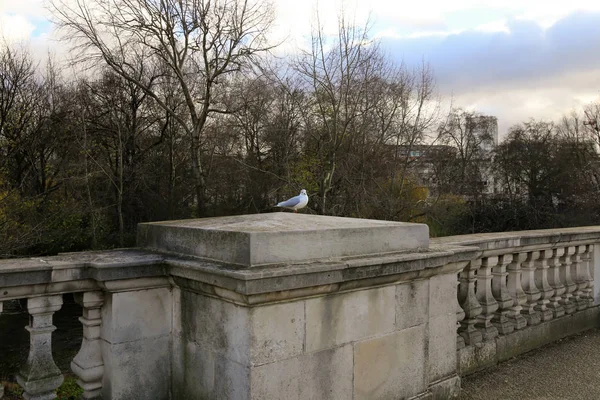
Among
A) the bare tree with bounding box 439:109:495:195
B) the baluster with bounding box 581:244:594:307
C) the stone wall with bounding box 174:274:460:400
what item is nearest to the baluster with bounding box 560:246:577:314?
the baluster with bounding box 581:244:594:307

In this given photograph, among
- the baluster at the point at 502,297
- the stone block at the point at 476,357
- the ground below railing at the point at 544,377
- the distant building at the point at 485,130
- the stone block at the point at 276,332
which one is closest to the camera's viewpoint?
the stone block at the point at 276,332

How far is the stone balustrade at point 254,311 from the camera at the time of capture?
2.35 meters

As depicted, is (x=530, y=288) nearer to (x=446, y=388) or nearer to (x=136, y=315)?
(x=446, y=388)

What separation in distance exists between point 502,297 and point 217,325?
9.49 feet

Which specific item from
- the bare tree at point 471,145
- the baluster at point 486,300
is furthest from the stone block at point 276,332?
the bare tree at point 471,145

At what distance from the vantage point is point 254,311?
2297 mm

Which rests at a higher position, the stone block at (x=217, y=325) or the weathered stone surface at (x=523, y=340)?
the stone block at (x=217, y=325)

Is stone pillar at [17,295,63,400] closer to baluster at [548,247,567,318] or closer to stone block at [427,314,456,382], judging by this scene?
stone block at [427,314,456,382]

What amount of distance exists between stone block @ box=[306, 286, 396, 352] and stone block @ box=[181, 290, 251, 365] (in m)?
0.36

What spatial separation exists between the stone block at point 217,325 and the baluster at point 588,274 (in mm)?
4484

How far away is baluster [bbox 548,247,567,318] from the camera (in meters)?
4.86

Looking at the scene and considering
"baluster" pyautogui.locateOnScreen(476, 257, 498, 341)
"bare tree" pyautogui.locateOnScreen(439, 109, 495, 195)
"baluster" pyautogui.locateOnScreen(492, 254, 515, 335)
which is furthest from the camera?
"bare tree" pyautogui.locateOnScreen(439, 109, 495, 195)

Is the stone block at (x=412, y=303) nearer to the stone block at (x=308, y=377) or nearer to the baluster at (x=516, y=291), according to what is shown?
the stone block at (x=308, y=377)

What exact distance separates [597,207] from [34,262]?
97.1 ft
